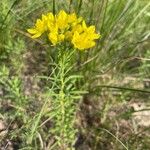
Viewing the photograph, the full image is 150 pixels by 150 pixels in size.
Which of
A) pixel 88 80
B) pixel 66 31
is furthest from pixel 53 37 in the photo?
pixel 88 80

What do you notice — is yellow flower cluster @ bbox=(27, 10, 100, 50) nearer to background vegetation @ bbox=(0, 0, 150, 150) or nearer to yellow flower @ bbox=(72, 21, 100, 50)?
yellow flower @ bbox=(72, 21, 100, 50)

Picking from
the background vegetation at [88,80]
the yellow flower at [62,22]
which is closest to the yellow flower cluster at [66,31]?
the yellow flower at [62,22]

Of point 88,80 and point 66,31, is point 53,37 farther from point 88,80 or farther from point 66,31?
point 88,80

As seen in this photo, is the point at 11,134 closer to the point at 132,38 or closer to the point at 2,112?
the point at 2,112

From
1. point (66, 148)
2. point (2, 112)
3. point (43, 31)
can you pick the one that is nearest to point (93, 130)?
point (66, 148)

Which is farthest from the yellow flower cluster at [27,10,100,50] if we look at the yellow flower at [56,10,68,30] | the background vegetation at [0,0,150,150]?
the background vegetation at [0,0,150,150]

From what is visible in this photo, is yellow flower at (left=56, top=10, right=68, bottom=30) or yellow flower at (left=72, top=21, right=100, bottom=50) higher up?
yellow flower at (left=56, top=10, right=68, bottom=30)
